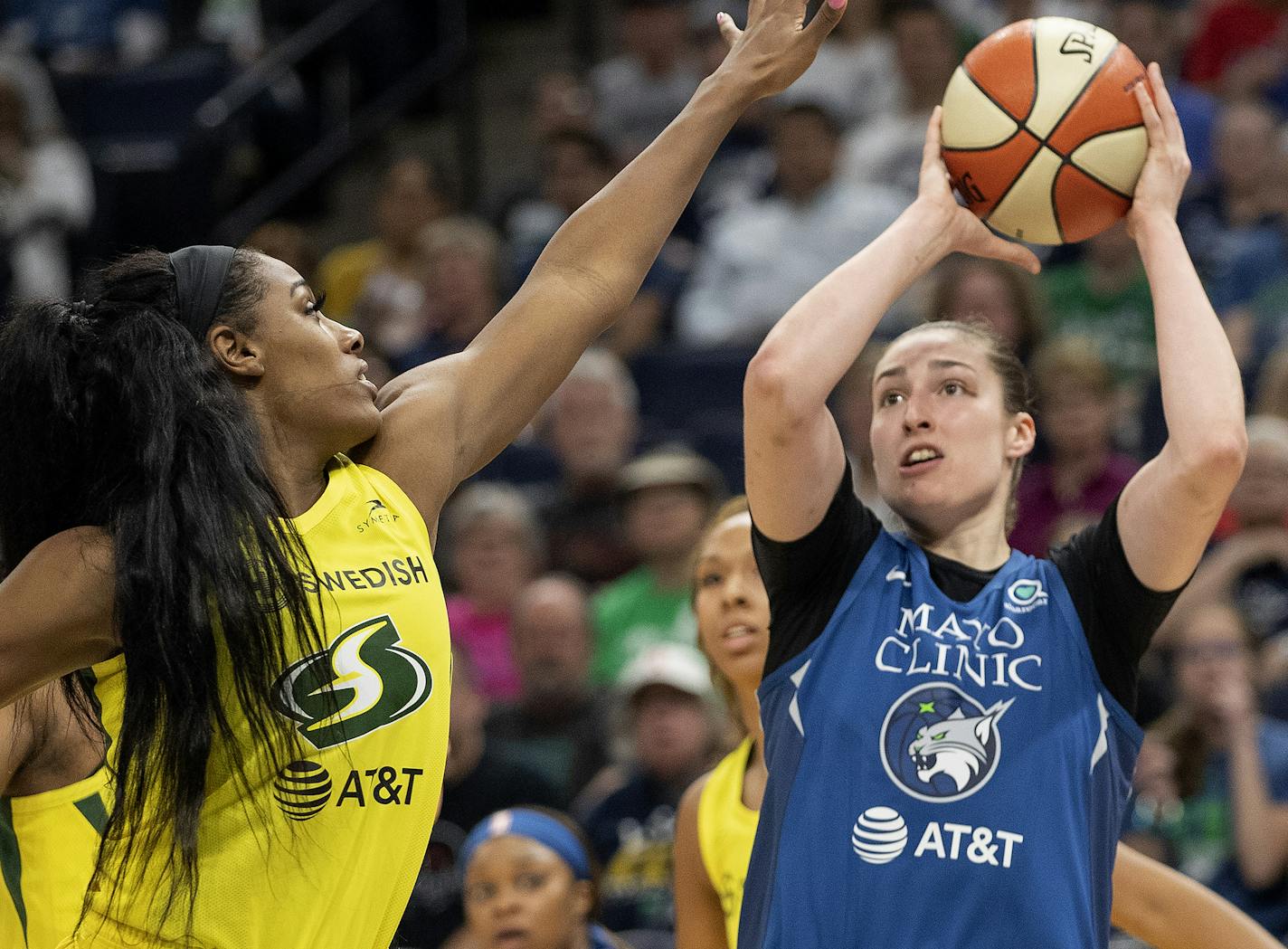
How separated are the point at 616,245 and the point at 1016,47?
2.91 feet

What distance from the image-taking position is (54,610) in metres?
2.45

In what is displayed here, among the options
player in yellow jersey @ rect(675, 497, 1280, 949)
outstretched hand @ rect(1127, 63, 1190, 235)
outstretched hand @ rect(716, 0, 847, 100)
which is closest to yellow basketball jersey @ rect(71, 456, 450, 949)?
outstretched hand @ rect(716, 0, 847, 100)

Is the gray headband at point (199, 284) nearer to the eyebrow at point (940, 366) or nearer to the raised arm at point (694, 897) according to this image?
the eyebrow at point (940, 366)

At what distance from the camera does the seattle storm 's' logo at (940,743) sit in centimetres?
285

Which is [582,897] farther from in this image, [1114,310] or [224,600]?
[1114,310]

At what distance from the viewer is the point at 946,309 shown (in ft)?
21.5

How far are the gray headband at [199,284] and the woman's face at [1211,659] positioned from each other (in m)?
3.33

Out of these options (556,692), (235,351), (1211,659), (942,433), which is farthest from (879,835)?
(556,692)

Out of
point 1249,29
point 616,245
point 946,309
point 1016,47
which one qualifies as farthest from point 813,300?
point 1249,29

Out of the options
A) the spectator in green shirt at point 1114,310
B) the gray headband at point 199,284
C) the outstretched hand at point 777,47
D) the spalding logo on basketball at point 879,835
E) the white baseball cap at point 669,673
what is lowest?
the spalding logo on basketball at point 879,835

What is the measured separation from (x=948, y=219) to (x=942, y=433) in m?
0.39

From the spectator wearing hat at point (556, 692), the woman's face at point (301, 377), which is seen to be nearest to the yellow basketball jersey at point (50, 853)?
the woman's face at point (301, 377)

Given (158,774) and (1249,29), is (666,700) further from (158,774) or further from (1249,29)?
(1249,29)

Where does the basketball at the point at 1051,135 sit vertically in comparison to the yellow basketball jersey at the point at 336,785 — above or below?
above
